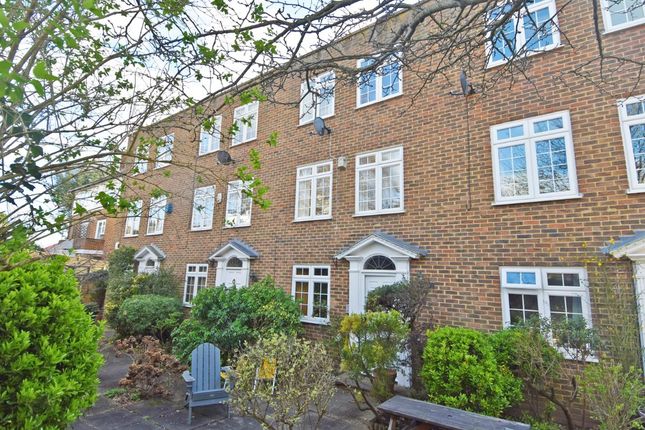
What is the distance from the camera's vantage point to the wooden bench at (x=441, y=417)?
4137 mm

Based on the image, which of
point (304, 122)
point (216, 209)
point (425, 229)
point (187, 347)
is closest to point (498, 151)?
point (425, 229)

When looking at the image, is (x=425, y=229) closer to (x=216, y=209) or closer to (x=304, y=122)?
(x=304, y=122)

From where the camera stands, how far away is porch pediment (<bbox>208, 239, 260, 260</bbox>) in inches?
432

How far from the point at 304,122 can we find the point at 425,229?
5315 mm

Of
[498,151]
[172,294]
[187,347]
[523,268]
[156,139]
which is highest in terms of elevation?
[498,151]

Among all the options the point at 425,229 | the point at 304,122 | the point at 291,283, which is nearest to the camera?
the point at 425,229

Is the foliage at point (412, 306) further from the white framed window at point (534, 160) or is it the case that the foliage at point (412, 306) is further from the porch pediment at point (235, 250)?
the porch pediment at point (235, 250)

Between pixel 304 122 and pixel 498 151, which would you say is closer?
pixel 498 151

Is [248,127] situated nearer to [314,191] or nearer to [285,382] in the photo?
[314,191]

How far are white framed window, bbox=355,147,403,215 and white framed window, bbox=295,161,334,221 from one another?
3.21 ft

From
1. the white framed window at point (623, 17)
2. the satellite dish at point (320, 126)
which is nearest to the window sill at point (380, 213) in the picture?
the satellite dish at point (320, 126)

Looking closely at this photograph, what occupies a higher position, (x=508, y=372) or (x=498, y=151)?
(x=498, y=151)

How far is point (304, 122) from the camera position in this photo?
10.9 metres

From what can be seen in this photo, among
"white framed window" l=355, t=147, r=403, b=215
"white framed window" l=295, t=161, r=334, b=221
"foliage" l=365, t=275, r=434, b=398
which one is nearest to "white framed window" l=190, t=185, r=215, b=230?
"white framed window" l=295, t=161, r=334, b=221
